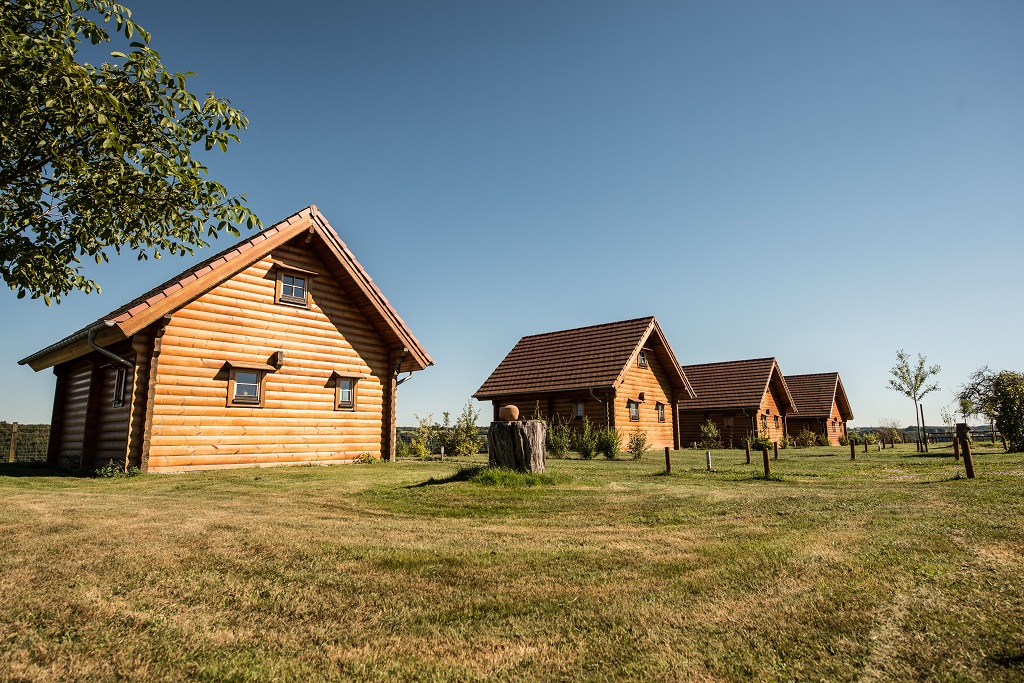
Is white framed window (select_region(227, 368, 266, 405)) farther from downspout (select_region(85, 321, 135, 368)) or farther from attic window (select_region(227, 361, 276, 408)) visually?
downspout (select_region(85, 321, 135, 368))

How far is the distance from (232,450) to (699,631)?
47.0 feet

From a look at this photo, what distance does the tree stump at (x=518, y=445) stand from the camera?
36.8ft

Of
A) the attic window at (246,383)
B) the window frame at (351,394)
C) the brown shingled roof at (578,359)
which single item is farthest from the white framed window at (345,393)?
the brown shingled roof at (578,359)

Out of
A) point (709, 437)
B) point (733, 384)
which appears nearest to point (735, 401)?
point (733, 384)

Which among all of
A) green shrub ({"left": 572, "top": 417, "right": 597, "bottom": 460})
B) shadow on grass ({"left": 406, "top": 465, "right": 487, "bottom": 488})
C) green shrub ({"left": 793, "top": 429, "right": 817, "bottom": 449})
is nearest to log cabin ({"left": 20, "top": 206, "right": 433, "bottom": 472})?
shadow on grass ({"left": 406, "top": 465, "right": 487, "bottom": 488})

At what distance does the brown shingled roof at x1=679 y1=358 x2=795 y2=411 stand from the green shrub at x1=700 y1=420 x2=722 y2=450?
196cm

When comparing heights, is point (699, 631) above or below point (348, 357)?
below

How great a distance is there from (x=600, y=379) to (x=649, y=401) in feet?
16.0

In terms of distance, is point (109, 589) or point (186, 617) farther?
point (109, 589)

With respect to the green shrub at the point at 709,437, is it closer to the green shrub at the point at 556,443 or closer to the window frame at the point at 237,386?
the green shrub at the point at 556,443

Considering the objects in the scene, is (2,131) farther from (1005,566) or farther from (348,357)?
(1005,566)

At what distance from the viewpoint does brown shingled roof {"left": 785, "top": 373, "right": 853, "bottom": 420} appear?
4666 cm

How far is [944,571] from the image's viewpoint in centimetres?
488

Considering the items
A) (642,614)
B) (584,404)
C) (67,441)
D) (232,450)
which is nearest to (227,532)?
(642,614)
